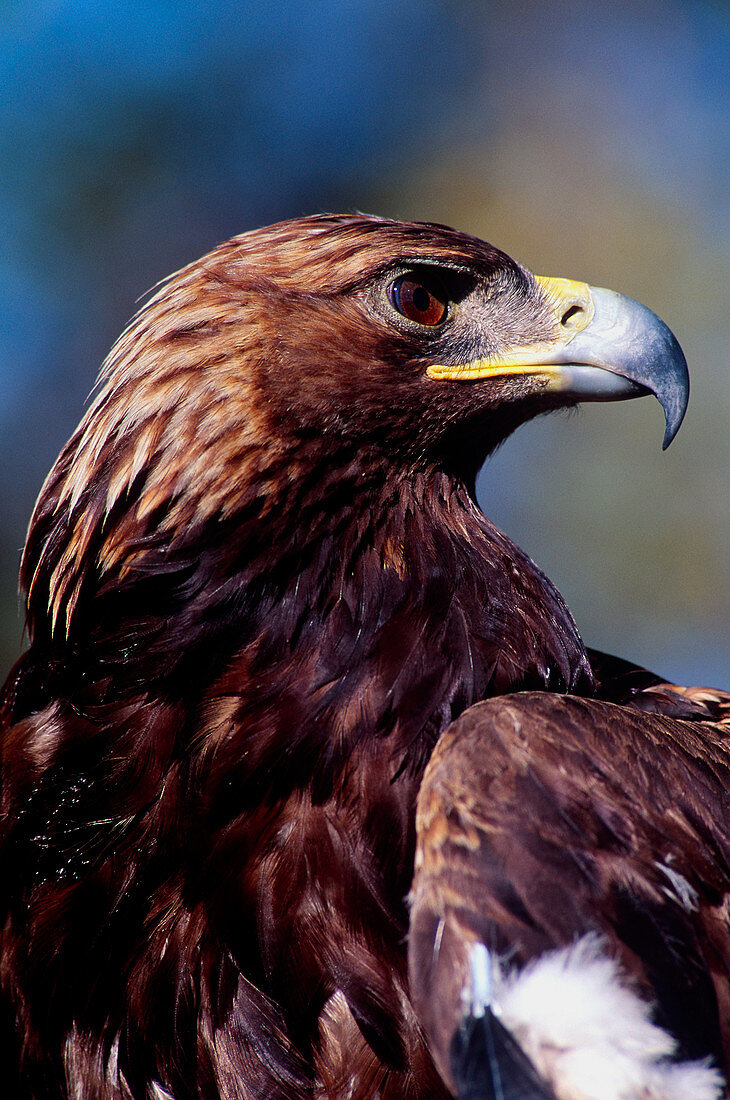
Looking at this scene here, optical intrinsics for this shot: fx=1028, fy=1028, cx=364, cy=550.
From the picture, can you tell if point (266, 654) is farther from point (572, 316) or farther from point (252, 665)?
point (572, 316)

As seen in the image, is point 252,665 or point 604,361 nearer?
point 252,665

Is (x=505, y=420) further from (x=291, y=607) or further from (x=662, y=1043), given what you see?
(x=662, y=1043)

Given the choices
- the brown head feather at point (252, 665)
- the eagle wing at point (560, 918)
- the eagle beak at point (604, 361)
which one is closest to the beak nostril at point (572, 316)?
the eagle beak at point (604, 361)

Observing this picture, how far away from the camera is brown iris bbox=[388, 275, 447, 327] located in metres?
1.61

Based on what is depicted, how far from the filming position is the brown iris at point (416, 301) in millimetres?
1610

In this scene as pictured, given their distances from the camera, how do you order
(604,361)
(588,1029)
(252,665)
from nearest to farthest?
(588,1029) → (252,665) → (604,361)

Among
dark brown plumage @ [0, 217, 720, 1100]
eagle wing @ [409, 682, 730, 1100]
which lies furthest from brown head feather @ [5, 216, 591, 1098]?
eagle wing @ [409, 682, 730, 1100]

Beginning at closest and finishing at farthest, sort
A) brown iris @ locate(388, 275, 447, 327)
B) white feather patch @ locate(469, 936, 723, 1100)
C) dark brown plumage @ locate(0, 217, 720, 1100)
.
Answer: white feather patch @ locate(469, 936, 723, 1100) → dark brown plumage @ locate(0, 217, 720, 1100) → brown iris @ locate(388, 275, 447, 327)

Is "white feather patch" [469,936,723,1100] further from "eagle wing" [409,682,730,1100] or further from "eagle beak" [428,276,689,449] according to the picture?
"eagle beak" [428,276,689,449]

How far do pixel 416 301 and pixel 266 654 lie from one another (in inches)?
24.3

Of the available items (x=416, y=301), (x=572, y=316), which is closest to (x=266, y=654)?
(x=416, y=301)

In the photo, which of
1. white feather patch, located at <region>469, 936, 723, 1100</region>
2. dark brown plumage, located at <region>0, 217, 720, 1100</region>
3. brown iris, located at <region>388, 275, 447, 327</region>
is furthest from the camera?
brown iris, located at <region>388, 275, 447, 327</region>

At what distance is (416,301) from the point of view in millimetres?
1627

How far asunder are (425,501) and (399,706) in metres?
0.35
